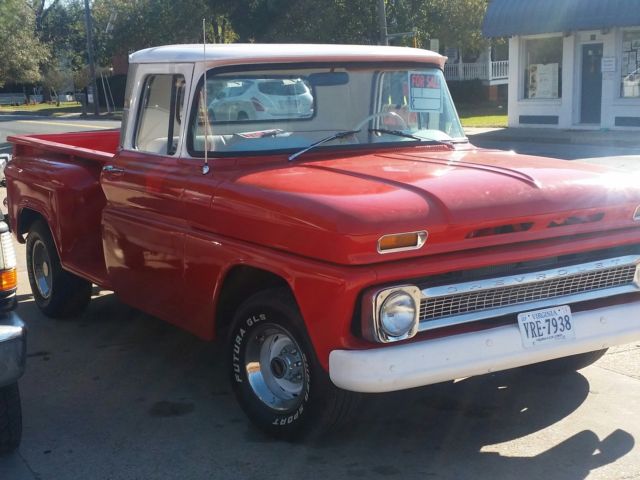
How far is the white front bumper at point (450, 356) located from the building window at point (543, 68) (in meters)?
22.4

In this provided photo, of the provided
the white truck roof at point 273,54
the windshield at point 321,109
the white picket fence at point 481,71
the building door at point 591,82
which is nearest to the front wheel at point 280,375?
the windshield at point 321,109

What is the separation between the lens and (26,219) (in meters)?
7.24

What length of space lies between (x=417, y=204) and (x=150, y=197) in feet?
6.30

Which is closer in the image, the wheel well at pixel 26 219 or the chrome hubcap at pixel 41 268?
the chrome hubcap at pixel 41 268

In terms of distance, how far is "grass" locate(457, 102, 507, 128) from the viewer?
1126 inches

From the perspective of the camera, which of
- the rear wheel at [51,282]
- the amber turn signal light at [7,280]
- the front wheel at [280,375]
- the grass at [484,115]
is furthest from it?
the grass at [484,115]

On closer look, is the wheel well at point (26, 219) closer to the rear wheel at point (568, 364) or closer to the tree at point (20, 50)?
the rear wheel at point (568, 364)

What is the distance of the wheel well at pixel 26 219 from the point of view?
713cm

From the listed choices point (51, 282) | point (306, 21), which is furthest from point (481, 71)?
point (51, 282)

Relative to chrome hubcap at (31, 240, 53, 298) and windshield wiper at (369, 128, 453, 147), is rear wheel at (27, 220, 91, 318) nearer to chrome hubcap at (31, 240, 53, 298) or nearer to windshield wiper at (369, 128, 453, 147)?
chrome hubcap at (31, 240, 53, 298)

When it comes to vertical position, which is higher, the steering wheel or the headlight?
the steering wheel

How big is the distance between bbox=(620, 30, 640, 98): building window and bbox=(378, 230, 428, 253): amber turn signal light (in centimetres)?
2153

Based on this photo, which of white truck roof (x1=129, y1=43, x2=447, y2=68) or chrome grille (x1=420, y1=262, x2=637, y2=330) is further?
white truck roof (x1=129, y1=43, x2=447, y2=68)

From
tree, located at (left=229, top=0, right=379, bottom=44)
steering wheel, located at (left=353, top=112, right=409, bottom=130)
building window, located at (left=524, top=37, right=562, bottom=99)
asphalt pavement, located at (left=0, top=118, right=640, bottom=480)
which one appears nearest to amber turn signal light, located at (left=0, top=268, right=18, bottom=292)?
asphalt pavement, located at (left=0, top=118, right=640, bottom=480)
